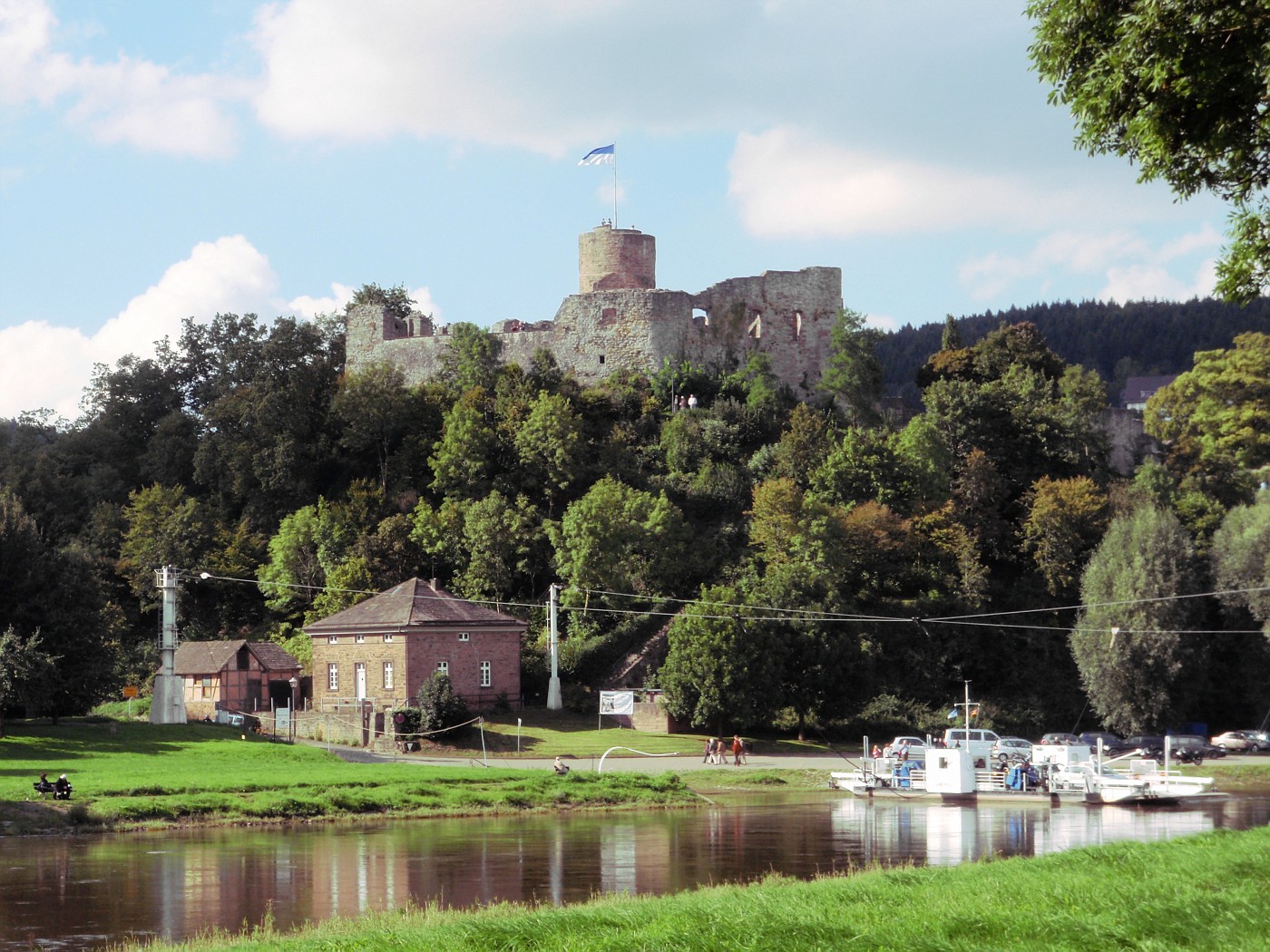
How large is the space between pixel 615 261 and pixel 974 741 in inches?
1443

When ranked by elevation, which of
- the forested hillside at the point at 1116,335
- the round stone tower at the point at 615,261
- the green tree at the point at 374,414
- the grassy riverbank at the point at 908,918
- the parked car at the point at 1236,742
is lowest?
the parked car at the point at 1236,742

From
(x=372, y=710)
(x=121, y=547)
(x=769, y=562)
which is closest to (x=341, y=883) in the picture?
(x=372, y=710)

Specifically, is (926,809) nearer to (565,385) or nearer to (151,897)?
(151,897)

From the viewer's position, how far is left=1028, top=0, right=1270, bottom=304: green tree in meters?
13.3

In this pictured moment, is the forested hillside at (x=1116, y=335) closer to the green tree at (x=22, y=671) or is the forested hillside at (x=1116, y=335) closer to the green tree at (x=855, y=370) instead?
the green tree at (x=855, y=370)

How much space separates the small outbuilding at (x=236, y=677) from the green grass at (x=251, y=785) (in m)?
12.2

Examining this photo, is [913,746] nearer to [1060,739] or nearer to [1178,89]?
[1060,739]

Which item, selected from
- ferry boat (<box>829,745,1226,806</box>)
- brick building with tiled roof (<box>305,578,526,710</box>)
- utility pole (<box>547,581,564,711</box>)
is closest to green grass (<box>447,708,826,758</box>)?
utility pole (<box>547,581,564,711</box>)

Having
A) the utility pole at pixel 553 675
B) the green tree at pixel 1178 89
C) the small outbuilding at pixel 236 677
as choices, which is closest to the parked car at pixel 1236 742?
the utility pole at pixel 553 675

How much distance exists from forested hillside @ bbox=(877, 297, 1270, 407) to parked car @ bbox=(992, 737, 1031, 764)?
96.9m

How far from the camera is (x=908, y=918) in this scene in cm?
1453

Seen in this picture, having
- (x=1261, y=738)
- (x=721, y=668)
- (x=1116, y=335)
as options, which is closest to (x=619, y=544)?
(x=721, y=668)

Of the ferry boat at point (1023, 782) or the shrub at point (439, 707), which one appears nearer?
the ferry boat at point (1023, 782)

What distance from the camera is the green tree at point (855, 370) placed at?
69.6 metres
